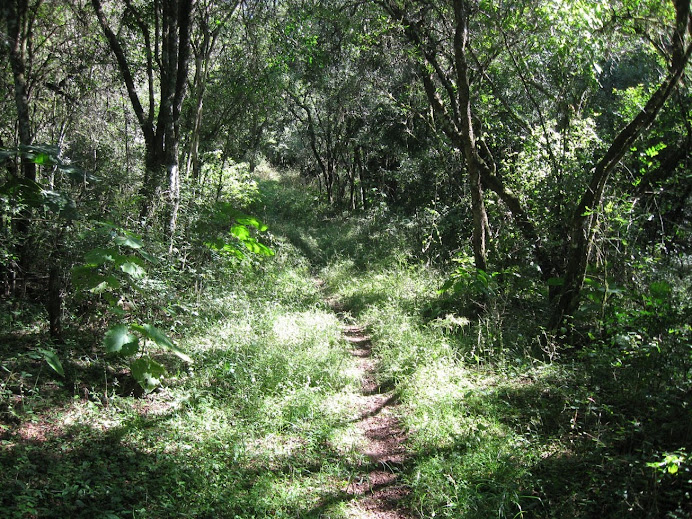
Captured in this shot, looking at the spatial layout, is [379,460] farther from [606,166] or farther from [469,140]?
[469,140]

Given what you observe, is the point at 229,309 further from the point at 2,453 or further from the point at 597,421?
the point at 597,421

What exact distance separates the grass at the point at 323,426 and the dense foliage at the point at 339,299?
0.08 feet

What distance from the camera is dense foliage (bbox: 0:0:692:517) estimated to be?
11.5 ft

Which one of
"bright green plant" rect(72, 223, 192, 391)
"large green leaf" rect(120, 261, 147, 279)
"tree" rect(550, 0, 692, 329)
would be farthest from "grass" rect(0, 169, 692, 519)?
"large green leaf" rect(120, 261, 147, 279)

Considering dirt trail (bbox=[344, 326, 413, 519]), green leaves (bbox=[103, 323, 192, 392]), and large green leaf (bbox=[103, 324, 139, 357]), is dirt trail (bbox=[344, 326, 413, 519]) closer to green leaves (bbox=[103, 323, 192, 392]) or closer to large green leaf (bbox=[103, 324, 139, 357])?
green leaves (bbox=[103, 323, 192, 392])

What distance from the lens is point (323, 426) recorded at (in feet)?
15.3

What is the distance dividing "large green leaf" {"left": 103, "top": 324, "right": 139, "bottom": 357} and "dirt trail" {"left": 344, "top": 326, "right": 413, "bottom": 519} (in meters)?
2.13

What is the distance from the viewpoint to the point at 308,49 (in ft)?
33.0

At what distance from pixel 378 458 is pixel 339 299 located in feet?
18.3

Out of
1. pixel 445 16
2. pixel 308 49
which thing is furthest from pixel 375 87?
pixel 445 16

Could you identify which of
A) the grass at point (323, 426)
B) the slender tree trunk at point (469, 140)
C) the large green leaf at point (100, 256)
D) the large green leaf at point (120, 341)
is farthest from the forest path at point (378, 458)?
the slender tree trunk at point (469, 140)

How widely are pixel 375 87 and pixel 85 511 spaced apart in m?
12.2

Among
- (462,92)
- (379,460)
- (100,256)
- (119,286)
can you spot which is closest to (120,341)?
(119,286)

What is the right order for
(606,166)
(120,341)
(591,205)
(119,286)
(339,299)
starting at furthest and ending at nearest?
1. (339,299)
2. (591,205)
3. (606,166)
4. (119,286)
5. (120,341)
